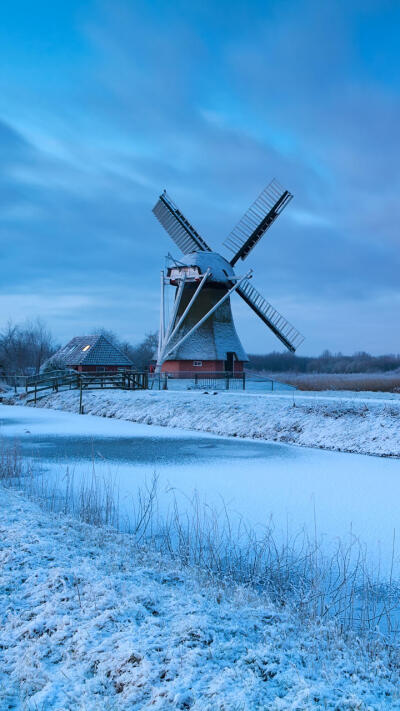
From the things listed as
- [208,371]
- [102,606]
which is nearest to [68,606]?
[102,606]

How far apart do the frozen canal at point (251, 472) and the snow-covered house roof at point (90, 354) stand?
21.6 m

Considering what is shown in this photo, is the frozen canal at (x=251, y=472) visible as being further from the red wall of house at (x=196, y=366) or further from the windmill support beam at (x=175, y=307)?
the red wall of house at (x=196, y=366)

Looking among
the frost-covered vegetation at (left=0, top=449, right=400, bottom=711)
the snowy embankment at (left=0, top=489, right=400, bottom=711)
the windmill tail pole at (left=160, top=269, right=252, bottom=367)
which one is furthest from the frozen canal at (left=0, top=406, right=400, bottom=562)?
the windmill tail pole at (left=160, top=269, right=252, bottom=367)

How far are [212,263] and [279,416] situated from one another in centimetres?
1540

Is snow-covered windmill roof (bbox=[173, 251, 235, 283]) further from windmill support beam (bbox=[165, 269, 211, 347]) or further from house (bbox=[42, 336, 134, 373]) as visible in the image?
house (bbox=[42, 336, 134, 373])

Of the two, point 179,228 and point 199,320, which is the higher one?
point 179,228

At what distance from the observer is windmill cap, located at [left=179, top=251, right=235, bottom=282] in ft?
98.1

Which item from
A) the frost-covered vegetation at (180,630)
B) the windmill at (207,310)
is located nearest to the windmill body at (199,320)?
the windmill at (207,310)

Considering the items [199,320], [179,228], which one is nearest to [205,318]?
[199,320]

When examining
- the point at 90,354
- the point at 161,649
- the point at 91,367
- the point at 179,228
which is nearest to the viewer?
the point at 161,649

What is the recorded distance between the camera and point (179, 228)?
3369 centimetres

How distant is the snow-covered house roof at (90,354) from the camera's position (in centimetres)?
3888

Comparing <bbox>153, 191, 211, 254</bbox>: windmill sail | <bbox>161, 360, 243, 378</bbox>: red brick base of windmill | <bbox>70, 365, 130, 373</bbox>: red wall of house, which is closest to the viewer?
<bbox>161, 360, 243, 378</bbox>: red brick base of windmill

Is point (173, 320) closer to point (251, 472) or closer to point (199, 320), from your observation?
point (199, 320)
